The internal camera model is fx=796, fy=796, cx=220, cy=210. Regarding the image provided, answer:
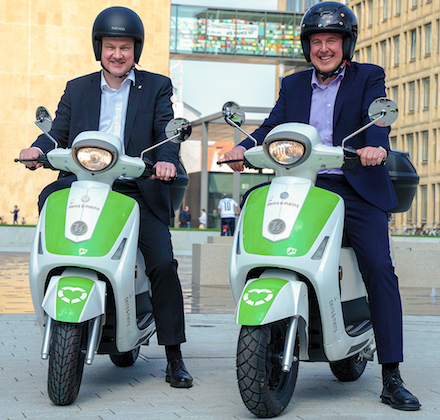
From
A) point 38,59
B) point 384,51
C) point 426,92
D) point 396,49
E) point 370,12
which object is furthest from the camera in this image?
point 370,12

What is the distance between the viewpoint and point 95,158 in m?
3.75

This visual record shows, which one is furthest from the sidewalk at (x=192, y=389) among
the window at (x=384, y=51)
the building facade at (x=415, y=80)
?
the window at (x=384, y=51)

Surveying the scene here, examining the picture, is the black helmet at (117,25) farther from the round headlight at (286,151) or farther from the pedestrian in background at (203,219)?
the pedestrian in background at (203,219)

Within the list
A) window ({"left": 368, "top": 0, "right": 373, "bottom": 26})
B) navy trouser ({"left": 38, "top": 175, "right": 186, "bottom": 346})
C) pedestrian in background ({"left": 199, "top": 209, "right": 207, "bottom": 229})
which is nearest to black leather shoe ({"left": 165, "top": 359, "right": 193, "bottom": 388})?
navy trouser ({"left": 38, "top": 175, "right": 186, "bottom": 346})

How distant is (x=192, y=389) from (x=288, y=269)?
99cm

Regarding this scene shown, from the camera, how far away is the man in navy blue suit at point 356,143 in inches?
150

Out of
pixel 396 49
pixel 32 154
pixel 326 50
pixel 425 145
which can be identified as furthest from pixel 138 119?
pixel 396 49

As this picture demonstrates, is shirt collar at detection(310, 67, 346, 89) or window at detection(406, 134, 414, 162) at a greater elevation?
window at detection(406, 134, 414, 162)

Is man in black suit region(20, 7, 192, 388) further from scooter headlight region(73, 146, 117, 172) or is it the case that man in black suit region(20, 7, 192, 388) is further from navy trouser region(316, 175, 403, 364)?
navy trouser region(316, 175, 403, 364)

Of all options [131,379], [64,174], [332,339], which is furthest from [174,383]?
[64,174]

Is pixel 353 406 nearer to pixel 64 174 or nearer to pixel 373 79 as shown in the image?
pixel 373 79

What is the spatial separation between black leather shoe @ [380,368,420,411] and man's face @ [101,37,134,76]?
6.84 ft

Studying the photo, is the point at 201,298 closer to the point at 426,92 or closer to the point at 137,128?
the point at 137,128

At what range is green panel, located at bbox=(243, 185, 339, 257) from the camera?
3.41 m
